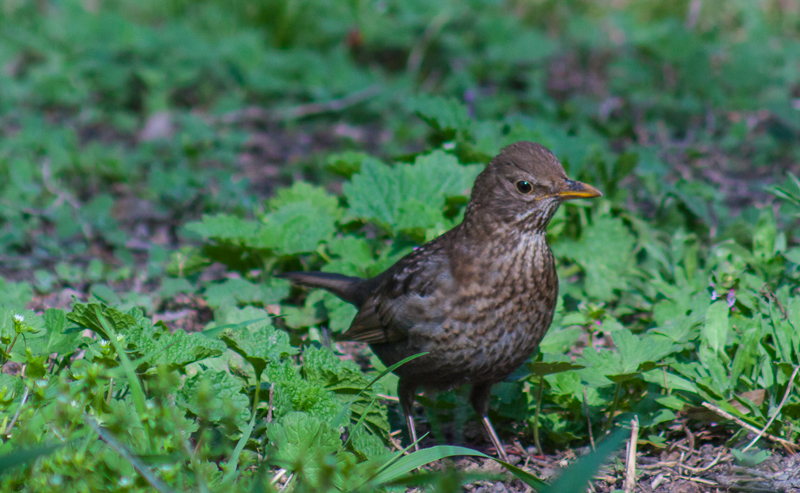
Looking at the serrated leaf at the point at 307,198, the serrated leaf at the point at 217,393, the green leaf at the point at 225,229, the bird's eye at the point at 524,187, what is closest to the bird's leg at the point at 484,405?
the bird's eye at the point at 524,187

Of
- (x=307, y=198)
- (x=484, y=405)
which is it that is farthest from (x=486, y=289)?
(x=307, y=198)

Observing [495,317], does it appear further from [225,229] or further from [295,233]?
[225,229]

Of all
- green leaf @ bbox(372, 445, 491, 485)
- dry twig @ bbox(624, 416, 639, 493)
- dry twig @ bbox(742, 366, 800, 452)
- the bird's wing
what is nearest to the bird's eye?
the bird's wing

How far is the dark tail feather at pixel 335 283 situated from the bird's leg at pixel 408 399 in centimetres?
51

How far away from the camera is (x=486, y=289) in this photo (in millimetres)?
3213

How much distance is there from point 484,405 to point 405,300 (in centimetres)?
60

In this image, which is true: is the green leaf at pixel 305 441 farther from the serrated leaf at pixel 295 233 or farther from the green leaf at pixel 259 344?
the serrated leaf at pixel 295 233

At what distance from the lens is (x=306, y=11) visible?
7.88m

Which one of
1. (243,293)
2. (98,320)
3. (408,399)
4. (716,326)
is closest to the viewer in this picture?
(98,320)

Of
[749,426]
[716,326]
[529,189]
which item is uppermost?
[529,189]

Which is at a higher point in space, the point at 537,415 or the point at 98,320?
the point at 98,320

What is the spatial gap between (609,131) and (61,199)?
13.3 ft

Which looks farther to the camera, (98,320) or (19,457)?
(98,320)

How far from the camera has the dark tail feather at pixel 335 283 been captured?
12.8 feet
